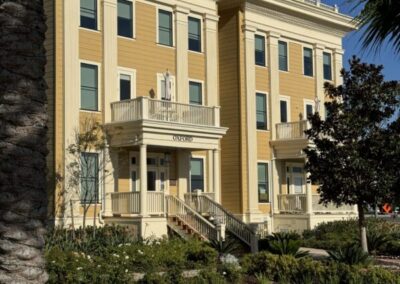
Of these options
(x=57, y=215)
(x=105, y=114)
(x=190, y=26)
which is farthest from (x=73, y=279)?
(x=190, y=26)

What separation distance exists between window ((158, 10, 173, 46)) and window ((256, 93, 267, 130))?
6880 mm

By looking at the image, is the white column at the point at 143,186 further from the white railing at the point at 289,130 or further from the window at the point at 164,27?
the white railing at the point at 289,130

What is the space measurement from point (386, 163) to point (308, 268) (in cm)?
749

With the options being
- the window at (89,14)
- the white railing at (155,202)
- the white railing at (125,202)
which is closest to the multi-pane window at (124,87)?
the window at (89,14)

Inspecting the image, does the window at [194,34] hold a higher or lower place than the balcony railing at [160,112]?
higher

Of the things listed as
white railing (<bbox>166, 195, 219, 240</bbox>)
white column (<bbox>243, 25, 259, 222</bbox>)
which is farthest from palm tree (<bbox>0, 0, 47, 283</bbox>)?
white column (<bbox>243, 25, 259, 222</bbox>)

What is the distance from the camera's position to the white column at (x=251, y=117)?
35.2m

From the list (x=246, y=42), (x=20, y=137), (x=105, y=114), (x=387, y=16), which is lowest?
(x=20, y=137)

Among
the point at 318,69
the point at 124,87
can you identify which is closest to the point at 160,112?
the point at 124,87

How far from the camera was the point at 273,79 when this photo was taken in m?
37.3

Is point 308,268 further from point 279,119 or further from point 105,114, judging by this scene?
point 279,119

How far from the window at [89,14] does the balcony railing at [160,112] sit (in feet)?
11.3

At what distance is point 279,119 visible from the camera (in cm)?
3750

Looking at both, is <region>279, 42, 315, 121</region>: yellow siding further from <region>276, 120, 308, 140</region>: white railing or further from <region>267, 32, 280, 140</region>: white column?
<region>276, 120, 308, 140</region>: white railing
